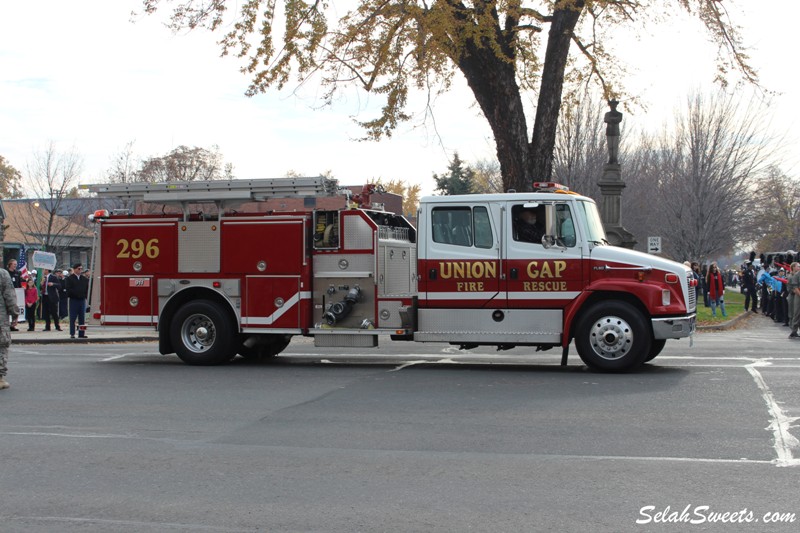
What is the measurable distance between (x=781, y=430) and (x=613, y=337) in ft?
13.2

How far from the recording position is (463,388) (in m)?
11.3

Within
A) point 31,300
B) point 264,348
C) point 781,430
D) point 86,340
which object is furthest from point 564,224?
point 31,300

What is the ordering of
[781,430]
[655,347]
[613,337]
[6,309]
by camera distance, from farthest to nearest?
[655,347] < [613,337] < [6,309] < [781,430]

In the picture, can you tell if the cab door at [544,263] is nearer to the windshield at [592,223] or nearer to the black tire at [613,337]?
the windshield at [592,223]

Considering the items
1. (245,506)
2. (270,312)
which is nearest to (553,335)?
(270,312)

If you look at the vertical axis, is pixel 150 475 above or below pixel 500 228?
below

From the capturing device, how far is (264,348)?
15336 millimetres

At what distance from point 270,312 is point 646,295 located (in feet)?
18.3

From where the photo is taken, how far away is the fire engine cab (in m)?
12.4

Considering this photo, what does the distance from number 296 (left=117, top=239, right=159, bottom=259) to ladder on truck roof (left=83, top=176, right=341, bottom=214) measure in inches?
27.0

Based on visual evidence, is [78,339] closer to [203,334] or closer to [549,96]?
[203,334]

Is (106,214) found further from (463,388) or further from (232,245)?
(463,388)

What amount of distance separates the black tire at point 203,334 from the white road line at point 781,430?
766 cm

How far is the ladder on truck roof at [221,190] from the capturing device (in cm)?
1370
